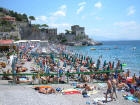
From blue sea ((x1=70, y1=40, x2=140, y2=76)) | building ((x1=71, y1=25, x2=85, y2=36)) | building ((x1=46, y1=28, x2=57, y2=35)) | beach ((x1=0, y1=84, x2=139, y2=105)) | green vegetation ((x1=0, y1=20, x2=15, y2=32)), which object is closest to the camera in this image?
beach ((x1=0, y1=84, x2=139, y2=105))

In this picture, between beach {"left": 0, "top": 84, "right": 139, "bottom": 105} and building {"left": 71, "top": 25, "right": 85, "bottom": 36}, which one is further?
building {"left": 71, "top": 25, "right": 85, "bottom": 36}

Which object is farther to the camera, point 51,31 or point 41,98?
point 51,31

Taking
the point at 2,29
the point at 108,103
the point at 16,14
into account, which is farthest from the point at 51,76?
the point at 16,14

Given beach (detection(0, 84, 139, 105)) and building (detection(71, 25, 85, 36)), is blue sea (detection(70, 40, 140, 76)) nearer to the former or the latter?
beach (detection(0, 84, 139, 105))

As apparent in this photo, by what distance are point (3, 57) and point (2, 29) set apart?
117ft

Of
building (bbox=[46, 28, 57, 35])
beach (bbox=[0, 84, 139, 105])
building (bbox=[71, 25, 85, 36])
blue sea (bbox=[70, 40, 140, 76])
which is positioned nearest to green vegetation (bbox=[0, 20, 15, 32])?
blue sea (bbox=[70, 40, 140, 76])

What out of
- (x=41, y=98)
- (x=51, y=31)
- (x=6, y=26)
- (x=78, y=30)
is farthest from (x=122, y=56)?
(x=78, y=30)

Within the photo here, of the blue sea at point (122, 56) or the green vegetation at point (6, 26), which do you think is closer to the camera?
the blue sea at point (122, 56)

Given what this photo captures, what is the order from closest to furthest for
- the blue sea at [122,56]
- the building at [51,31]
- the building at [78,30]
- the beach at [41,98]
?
1. the beach at [41,98]
2. the blue sea at [122,56]
3. the building at [51,31]
4. the building at [78,30]

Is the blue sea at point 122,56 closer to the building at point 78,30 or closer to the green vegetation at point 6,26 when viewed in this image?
the green vegetation at point 6,26

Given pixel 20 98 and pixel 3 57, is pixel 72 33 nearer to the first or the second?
Answer: pixel 3 57

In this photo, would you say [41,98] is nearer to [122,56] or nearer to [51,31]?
[122,56]

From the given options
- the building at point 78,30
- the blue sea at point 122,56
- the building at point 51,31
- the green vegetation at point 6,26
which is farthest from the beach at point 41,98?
the building at point 78,30

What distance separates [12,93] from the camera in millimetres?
8844
